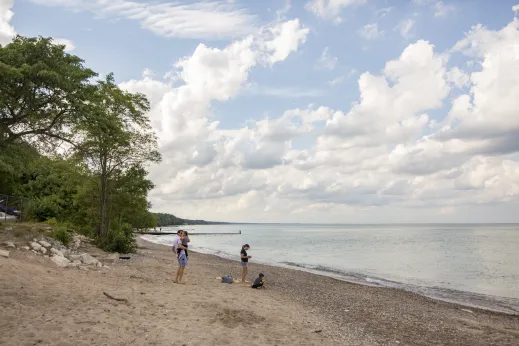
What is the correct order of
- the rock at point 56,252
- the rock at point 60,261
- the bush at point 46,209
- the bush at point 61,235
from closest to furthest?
the rock at point 60,261 < the rock at point 56,252 < the bush at point 61,235 < the bush at point 46,209

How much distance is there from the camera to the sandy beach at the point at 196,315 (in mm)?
8148

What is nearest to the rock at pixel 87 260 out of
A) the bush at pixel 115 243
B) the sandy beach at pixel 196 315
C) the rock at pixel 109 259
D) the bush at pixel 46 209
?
the sandy beach at pixel 196 315

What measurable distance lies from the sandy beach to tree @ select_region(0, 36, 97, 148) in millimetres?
5733

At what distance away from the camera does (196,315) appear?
10.2 meters

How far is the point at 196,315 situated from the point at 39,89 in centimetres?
1246

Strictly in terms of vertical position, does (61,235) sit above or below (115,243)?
above

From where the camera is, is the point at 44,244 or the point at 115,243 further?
the point at 115,243

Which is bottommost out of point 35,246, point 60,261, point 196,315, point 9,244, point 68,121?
point 196,315

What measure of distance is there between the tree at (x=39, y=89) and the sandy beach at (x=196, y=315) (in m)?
5.73

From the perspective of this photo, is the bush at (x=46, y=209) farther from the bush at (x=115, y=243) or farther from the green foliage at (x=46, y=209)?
the bush at (x=115, y=243)

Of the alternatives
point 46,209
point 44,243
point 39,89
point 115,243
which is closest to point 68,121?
point 39,89

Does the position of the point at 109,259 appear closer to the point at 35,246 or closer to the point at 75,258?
the point at 75,258

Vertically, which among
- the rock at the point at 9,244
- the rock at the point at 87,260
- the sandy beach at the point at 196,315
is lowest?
the sandy beach at the point at 196,315

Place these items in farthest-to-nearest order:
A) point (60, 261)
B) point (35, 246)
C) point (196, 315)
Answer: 1. point (35, 246)
2. point (60, 261)
3. point (196, 315)
